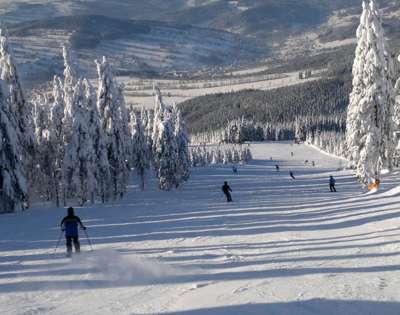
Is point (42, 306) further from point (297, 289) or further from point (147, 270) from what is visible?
point (297, 289)

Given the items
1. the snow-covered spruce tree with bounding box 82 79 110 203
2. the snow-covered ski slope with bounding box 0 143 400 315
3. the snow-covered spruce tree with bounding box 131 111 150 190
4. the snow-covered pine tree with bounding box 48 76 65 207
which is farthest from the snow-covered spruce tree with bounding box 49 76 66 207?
the snow-covered ski slope with bounding box 0 143 400 315

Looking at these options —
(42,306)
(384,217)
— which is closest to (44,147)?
(384,217)

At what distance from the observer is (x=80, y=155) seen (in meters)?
41.2

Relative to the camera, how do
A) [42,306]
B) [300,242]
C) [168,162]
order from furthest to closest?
[168,162] < [300,242] < [42,306]

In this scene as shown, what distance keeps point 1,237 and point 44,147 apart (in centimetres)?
2611

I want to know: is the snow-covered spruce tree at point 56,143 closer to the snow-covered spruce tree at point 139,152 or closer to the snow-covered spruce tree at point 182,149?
the snow-covered spruce tree at point 139,152

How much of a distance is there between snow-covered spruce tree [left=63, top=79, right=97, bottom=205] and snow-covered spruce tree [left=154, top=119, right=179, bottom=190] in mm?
16218

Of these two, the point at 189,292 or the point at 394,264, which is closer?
the point at 189,292

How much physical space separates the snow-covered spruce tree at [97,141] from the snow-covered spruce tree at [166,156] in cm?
1444

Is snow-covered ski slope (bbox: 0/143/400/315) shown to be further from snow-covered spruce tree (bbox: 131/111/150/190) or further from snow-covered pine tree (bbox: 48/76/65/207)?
snow-covered spruce tree (bbox: 131/111/150/190)

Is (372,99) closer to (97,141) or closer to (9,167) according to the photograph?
(97,141)

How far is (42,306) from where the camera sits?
11.4 metres

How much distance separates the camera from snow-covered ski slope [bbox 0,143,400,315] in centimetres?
1118

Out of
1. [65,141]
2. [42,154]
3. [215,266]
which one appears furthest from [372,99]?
[215,266]
